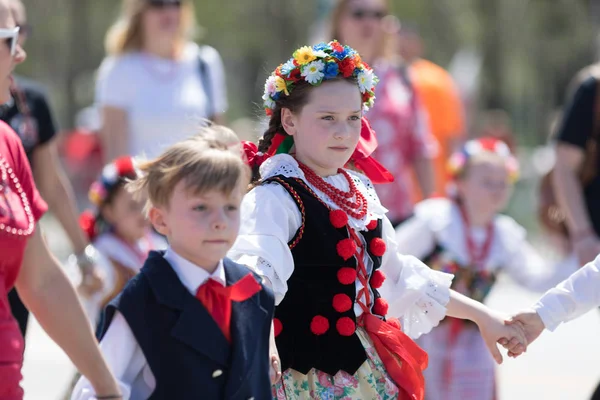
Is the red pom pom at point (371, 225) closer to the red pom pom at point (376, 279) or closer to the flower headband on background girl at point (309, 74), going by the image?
the red pom pom at point (376, 279)

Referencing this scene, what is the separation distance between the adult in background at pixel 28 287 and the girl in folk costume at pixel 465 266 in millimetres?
3143

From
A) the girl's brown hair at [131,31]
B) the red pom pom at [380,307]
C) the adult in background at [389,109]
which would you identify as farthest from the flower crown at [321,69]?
the girl's brown hair at [131,31]

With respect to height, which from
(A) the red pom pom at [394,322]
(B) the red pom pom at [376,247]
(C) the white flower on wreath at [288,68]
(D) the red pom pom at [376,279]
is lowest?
(A) the red pom pom at [394,322]

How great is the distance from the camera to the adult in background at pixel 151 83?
6.66 metres

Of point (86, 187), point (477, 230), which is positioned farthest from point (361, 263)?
point (86, 187)

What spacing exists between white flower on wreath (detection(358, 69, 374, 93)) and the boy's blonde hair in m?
0.75

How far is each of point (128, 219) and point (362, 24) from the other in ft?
5.83

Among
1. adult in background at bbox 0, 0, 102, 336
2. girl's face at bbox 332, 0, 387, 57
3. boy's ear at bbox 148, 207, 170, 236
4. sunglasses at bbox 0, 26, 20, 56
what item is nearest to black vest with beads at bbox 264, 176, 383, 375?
boy's ear at bbox 148, 207, 170, 236

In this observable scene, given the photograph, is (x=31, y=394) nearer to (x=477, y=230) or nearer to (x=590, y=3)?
(x=477, y=230)

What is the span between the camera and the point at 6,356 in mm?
3156

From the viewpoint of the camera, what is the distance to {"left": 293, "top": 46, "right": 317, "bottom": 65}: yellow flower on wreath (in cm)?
409

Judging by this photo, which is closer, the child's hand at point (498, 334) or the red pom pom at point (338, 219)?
the red pom pom at point (338, 219)

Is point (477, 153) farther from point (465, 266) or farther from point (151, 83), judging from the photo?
point (151, 83)

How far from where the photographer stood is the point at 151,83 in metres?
6.70
